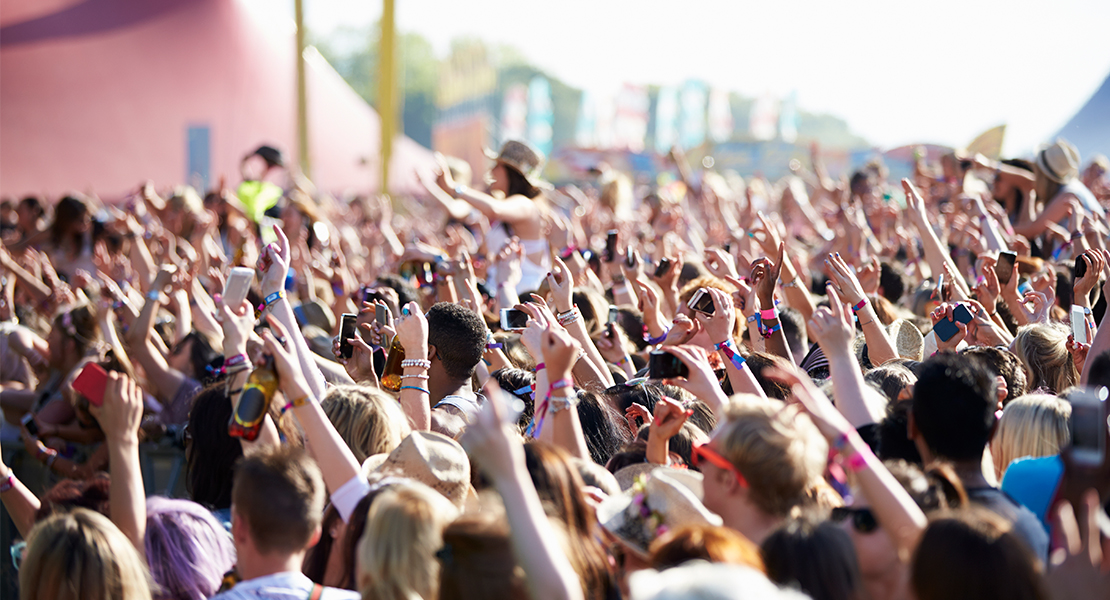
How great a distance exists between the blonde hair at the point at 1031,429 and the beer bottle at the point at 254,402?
2.21 meters

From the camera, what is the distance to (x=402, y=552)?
2.06 metres

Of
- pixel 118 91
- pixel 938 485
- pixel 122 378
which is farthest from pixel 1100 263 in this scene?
pixel 118 91

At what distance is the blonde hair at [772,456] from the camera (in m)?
2.25

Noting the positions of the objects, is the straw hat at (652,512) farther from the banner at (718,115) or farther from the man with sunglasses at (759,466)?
the banner at (718,115)

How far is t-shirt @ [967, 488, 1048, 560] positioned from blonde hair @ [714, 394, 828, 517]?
42cm

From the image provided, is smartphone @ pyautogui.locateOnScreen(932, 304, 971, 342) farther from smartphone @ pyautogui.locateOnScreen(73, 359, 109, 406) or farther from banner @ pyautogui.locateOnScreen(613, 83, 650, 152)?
banner @ pyautogui.locateOnScreen(613, 83, 650, 152)

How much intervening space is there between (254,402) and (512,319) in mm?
1964

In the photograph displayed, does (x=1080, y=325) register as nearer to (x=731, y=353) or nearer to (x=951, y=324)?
(x=951, y=324)

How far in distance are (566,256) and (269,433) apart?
3.11 metres

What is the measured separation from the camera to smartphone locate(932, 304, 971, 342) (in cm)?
388

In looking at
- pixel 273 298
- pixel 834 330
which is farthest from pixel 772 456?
pixel 273 298

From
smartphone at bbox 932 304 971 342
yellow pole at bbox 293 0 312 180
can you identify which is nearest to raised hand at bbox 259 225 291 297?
smartphone at bbox 932 304 971 342

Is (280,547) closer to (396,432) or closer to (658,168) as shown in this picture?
(396,432)

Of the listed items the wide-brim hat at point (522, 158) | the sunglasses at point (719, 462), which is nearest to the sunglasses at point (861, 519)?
the sunglasses at point (719, 462)
